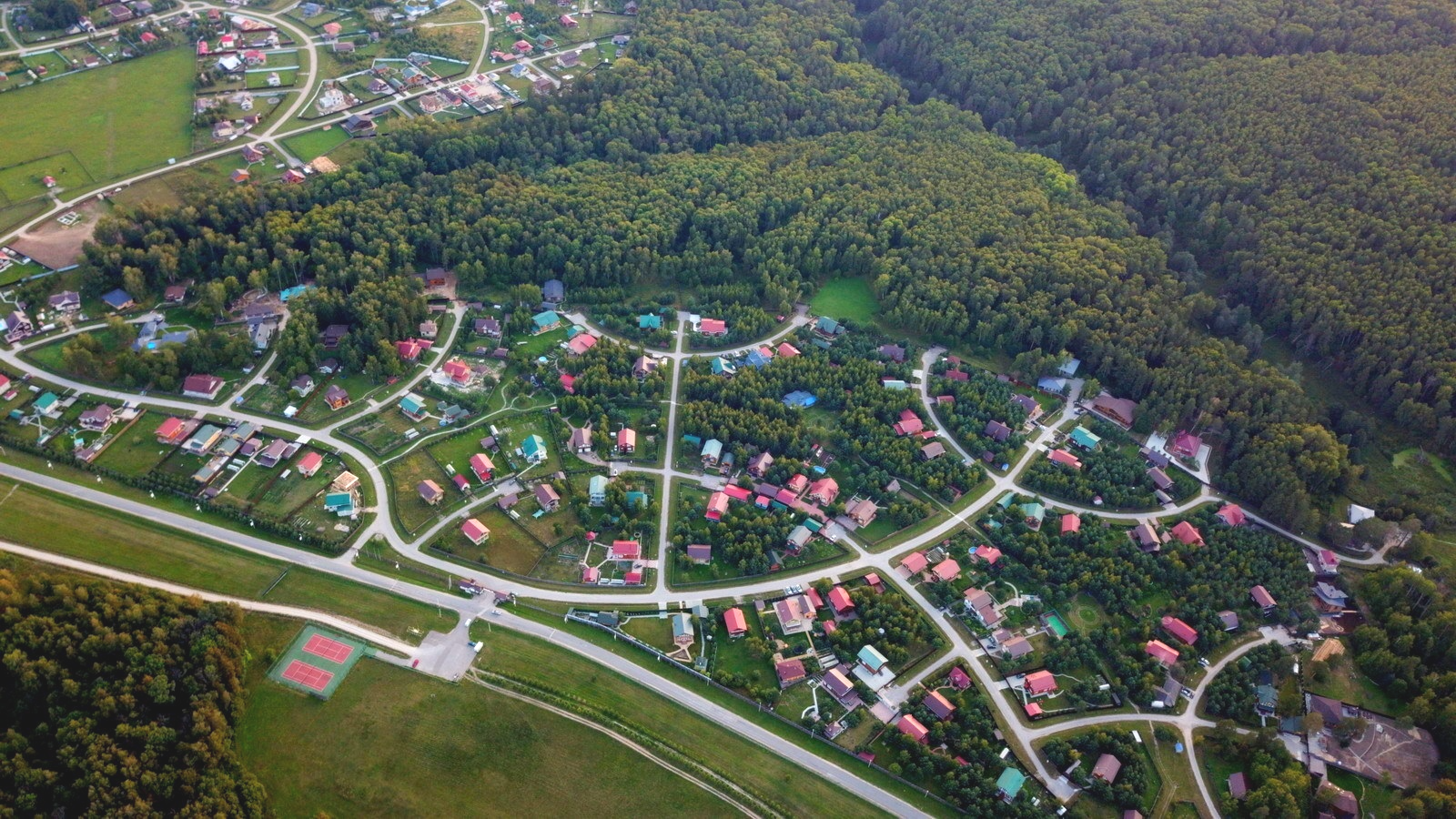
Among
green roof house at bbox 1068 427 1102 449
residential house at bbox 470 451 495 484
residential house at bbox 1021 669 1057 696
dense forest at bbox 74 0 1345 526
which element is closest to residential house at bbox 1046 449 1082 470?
green roof house at bbox 1068 427 1102 449

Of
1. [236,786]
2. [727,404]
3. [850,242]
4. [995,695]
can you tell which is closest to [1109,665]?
[995,695]

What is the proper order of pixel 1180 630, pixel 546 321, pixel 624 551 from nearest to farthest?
1. pixel 1180 630
2. pixel 624 551
3. pixel 546 321

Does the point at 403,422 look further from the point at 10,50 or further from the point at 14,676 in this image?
the point at 10,50

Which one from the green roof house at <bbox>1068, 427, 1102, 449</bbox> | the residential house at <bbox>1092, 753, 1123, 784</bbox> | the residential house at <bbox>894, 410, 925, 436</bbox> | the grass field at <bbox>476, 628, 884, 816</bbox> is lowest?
the grass field at <bbox>476, 628, 884, 816</bbox>

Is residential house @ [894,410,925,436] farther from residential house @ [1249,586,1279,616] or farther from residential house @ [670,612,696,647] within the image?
residential house @ [1249,586,1279,616]

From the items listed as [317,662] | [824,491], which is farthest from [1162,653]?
[317,662]

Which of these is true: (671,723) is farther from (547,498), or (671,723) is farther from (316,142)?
(316,142)

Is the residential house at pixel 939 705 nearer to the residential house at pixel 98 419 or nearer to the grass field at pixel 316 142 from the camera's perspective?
the residential house at pixel 98 419
